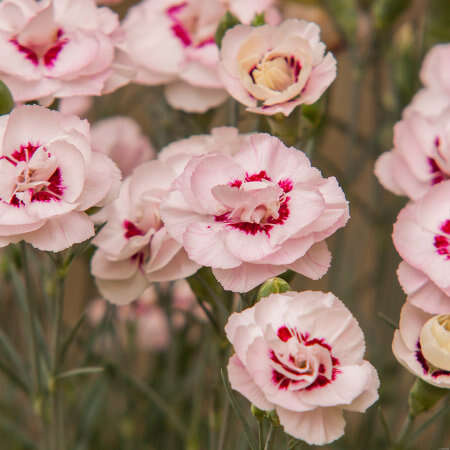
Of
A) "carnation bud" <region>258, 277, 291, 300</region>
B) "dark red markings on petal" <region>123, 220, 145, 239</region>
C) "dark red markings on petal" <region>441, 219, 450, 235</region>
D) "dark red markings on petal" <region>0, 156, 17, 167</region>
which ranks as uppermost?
"dark red markings on petal" <region>0, 156, 17, 167</region>

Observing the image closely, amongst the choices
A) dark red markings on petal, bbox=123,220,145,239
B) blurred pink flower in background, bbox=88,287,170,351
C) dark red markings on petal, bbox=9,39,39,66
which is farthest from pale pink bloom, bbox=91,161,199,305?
blurred pink flower in background, bbox=88,287,170,351

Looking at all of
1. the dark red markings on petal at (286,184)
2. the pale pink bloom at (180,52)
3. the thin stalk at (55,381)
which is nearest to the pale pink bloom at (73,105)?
the pale pink bloom at (180,52)

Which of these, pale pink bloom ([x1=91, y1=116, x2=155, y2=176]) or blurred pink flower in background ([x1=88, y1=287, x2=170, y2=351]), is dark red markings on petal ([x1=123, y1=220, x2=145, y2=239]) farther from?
blurred pink flower in background ([x1=88, y1=287, x2=170, y2=351])

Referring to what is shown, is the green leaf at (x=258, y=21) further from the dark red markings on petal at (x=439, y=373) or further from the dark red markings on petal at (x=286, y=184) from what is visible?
the dark red markings on petal at (x=439, y=373)

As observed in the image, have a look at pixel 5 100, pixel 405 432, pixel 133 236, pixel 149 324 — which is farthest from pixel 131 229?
pixel 149 324

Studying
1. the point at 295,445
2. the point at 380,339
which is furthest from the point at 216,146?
the point at 380,339

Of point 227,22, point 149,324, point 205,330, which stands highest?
point 227,22

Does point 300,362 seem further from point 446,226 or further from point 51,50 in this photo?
point 51,50
